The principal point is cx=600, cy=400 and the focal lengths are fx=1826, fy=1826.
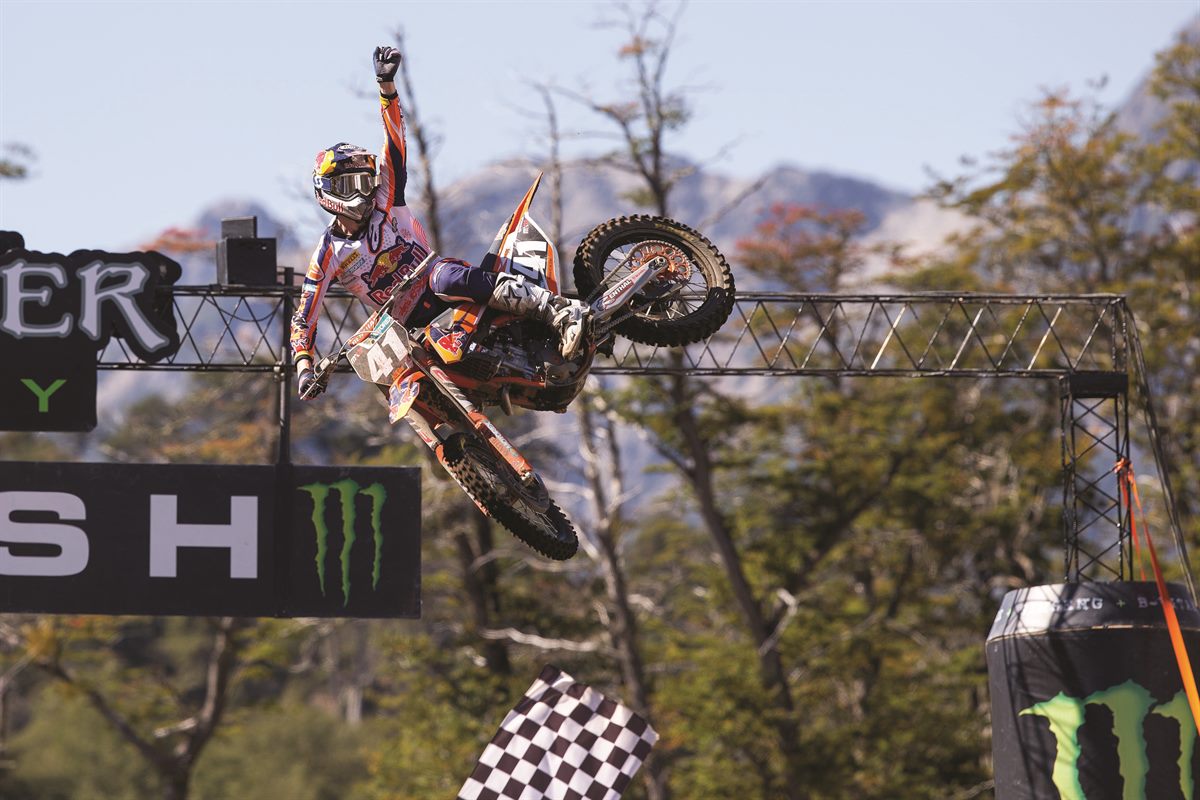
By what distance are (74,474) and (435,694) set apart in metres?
13.6

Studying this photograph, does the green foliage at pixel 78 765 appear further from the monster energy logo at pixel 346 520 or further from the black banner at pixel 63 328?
the monster energy logo at pixel 346 520

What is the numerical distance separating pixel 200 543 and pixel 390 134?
3.27 meters

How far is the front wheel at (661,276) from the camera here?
468 inches

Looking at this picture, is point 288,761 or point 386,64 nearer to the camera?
point 386,64

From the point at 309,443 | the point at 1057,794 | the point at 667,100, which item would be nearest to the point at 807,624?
the point at 667,100

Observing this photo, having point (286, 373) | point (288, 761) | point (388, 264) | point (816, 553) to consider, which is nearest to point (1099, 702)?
point (388, 264)

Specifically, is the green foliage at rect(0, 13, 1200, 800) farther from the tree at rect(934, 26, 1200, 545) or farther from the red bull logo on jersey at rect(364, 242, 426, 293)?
the red bull logo on jersey at rect(364, 242, 426, 293)

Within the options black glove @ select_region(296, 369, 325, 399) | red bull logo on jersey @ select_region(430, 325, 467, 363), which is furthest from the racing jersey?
red bull logo on jersey @ select_region(430, 325, 467, 363)

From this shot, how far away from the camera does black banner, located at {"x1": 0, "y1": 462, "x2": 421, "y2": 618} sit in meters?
12.6

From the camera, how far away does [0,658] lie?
32.5 meters

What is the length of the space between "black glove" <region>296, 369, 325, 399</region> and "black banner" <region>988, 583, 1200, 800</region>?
5115 mm

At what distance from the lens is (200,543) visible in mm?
12695

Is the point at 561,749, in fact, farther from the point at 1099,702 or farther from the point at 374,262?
the point at 374,262

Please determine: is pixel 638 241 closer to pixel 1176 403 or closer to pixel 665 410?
pixel 665 410
